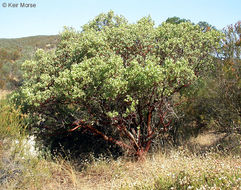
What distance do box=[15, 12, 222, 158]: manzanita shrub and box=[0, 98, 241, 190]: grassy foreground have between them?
3.19 ft

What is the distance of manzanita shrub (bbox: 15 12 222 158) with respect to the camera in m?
6.27

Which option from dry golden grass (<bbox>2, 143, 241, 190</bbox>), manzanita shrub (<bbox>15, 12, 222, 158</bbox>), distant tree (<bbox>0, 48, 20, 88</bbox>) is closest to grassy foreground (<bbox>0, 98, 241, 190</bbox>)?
dry golden grass (<bbox>2, 143, 241, 190</bbox>)

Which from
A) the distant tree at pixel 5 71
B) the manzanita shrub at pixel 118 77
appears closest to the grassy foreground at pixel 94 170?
the manzanita shrub at pixel 118 77

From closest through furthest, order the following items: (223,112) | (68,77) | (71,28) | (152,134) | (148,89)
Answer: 1. (68,77)
2. (148,89)
3. (152,134)
4. (223,112)
5. (71,28)

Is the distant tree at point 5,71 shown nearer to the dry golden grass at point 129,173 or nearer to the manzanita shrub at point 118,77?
the manzanita shrub at point 118,77

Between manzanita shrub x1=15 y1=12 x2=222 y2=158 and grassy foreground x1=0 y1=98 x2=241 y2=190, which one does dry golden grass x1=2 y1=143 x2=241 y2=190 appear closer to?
grassy foreground x1=0 y1=98 x2=241 y2=190

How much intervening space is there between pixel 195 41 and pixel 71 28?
544 centimetres

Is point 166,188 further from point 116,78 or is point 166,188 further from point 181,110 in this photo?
point 181,110

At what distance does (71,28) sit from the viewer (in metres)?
10.3

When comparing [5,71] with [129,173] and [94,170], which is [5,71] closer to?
[94,170]

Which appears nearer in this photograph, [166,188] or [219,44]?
[166,188]

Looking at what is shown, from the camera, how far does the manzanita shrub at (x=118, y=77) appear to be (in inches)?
247

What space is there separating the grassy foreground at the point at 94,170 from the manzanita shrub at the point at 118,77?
0.97 metres

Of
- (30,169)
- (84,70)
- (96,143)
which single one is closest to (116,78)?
(84,70)
